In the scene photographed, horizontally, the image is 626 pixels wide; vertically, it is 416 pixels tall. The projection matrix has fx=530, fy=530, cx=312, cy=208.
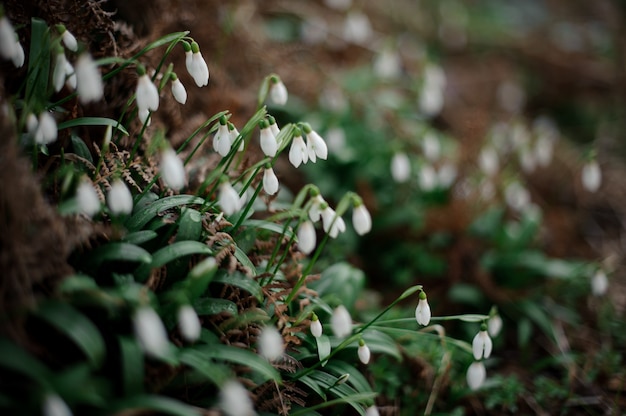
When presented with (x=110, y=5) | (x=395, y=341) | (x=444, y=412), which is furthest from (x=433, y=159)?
(x=110, y=5)

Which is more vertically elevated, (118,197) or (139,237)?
(118,197)

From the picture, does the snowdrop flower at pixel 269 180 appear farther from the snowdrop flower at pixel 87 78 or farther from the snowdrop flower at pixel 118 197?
the snowdrop flower at pixel 87 78

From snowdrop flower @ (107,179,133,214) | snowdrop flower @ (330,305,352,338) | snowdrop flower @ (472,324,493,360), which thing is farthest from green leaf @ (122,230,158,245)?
snowdrop flower @ (472,324,493,360)

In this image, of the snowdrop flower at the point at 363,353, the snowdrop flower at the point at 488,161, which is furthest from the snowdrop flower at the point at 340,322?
the snowdrop flower at the point at 488,161

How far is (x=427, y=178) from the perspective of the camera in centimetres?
375

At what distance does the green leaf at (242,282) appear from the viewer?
2189mm

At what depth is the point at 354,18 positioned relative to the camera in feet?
14.7

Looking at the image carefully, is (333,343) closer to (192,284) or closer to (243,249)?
(243,249)

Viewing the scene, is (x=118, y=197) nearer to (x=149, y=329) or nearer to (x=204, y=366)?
(x=149, y=329)

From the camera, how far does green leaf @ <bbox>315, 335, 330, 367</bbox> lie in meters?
2.25

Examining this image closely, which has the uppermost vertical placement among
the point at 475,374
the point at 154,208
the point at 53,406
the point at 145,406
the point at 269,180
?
the point at 269,180

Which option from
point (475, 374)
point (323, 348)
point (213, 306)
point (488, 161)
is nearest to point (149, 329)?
point (213, 306)

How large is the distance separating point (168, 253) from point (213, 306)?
286mm

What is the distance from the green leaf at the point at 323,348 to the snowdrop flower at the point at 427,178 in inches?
68.9
